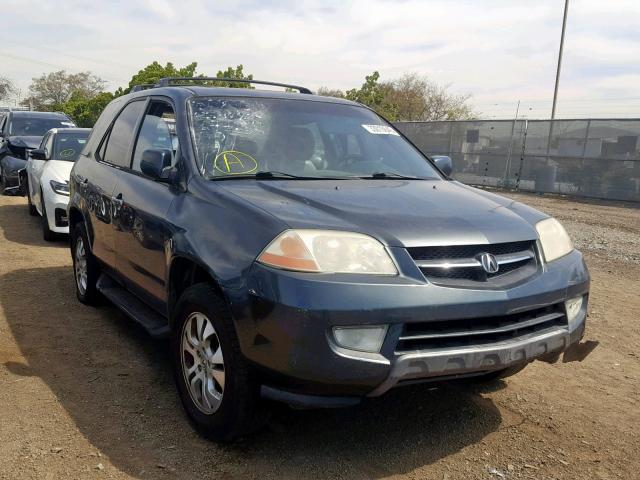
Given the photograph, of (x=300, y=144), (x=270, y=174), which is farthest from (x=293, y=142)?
(x=270, y=174)

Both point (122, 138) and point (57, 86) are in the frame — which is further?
point (57, 86)

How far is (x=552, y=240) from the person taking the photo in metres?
3.21

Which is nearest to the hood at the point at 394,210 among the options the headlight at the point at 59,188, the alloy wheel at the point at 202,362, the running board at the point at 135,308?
the alloy wheel at the point at 202,362

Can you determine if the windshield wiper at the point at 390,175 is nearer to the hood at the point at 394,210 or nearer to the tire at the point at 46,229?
the hood at the point at 394,210

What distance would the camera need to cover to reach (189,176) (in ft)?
11.2

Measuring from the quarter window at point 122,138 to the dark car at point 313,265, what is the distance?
0.48 m

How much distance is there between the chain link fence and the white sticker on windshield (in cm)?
1413

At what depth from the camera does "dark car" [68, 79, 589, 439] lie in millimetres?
2531

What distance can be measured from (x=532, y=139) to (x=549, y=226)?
54.6ft

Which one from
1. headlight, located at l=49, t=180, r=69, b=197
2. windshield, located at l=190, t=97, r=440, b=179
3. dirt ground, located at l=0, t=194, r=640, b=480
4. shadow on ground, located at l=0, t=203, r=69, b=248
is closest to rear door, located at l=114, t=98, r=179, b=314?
windshield, located at l=190, t=97, r=440, b=179

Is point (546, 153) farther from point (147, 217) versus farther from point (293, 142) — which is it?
point (147, 217)

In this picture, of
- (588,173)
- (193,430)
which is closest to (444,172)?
(193,430)

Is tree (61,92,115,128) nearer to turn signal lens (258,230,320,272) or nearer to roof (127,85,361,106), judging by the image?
roof (127,85,361,106)

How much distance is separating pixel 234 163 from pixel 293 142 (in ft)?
1.57
